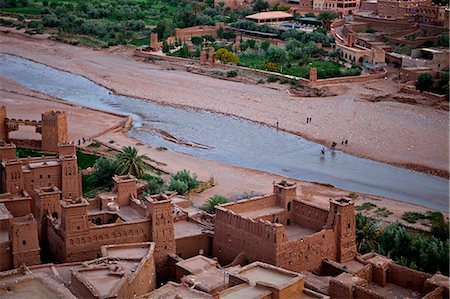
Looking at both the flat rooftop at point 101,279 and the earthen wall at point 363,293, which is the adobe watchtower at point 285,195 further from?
the flat rooftop at point 101,279

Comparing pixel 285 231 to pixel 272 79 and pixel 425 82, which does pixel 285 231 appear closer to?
pixel 425 82

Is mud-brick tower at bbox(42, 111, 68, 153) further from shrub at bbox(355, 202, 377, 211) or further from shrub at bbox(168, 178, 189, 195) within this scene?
shrub at bbox(355, 202, 377, 211)

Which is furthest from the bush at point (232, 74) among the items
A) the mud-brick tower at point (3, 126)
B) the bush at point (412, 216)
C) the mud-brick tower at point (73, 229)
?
the mud-brick tower at point (73, 229)

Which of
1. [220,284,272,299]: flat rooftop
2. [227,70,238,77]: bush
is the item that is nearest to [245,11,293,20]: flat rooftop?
[227,70,238,77]: bush

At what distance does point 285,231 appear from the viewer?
25.2 meters

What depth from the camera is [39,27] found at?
93.6 meters

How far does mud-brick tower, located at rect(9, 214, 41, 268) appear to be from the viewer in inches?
872

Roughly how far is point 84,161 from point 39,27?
58794mm

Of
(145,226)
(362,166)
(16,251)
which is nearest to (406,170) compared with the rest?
(362,166)

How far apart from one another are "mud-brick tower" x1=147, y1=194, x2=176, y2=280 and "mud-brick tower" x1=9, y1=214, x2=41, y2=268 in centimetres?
381

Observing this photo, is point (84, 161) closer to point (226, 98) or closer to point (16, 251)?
point (16, 251)

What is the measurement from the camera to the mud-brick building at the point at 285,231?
23.3 meters

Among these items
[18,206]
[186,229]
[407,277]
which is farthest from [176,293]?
[18,206]

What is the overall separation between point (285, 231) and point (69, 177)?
905cm
